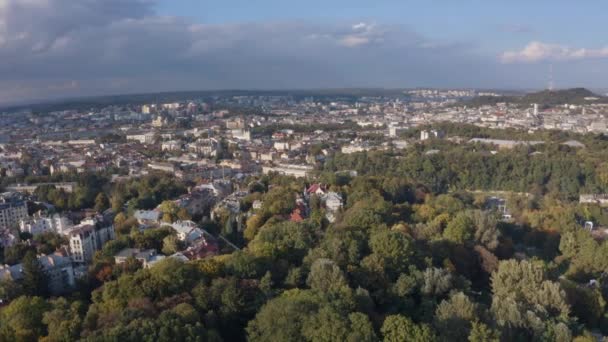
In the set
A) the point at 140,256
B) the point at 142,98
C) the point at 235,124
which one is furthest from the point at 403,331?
the point at 142,98

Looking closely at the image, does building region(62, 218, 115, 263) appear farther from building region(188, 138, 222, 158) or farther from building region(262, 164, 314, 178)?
building region(188, 138, 222, 158)

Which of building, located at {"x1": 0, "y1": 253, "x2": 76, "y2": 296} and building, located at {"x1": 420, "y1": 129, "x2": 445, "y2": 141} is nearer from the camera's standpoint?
building, located at {"x1": 0, "y1": 253, "x2": 76, "y2": 296}

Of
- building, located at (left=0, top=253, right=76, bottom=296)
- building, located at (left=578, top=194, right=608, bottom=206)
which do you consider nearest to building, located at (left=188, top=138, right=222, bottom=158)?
building, located at (left=578, top=194, right=608, bottom=206)

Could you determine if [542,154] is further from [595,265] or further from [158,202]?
[158,202]

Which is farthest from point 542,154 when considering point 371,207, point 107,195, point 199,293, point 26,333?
point 26,333

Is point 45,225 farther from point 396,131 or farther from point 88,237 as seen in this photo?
point 396,131

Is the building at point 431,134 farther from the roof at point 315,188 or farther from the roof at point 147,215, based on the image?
the roof at point 147,215
